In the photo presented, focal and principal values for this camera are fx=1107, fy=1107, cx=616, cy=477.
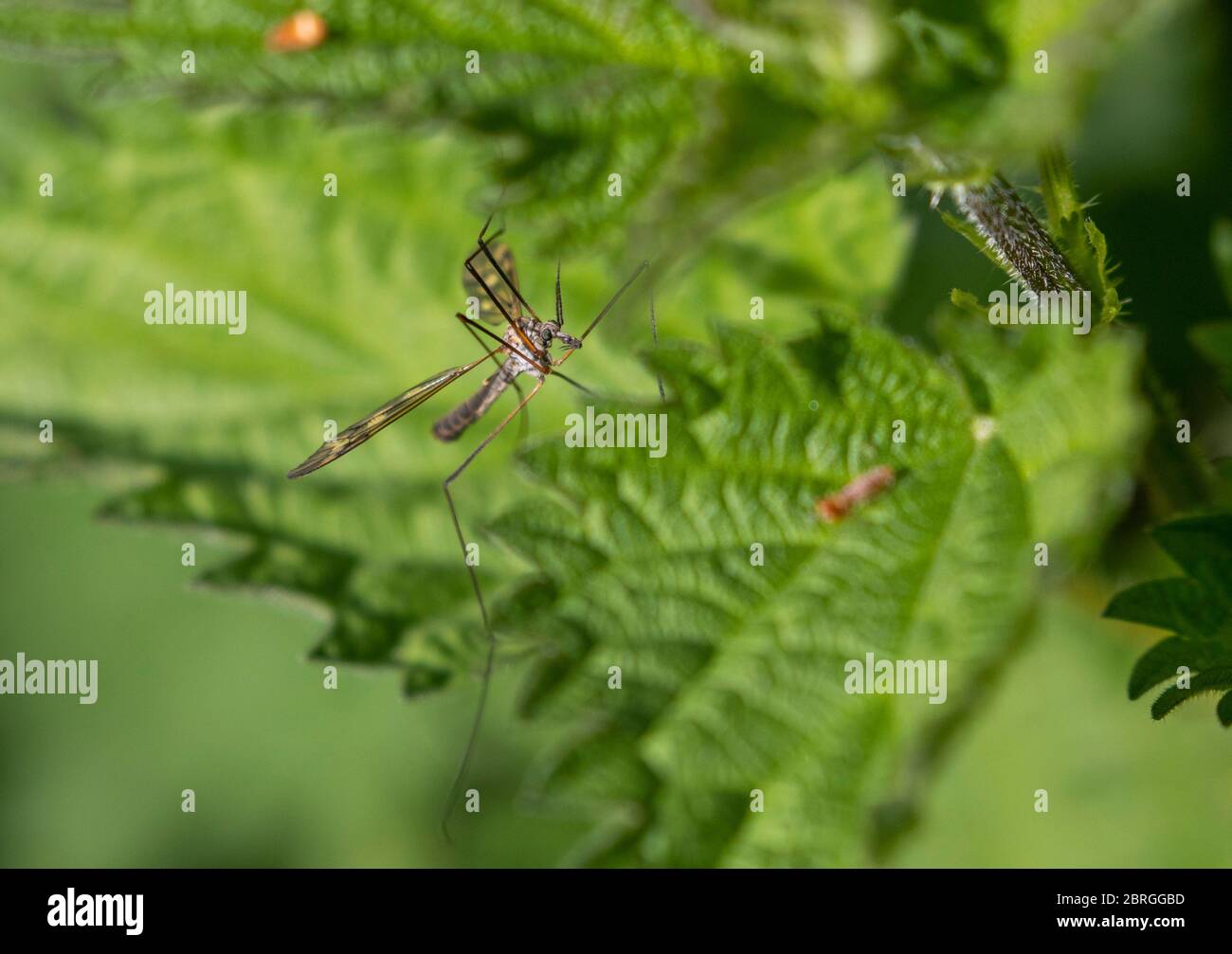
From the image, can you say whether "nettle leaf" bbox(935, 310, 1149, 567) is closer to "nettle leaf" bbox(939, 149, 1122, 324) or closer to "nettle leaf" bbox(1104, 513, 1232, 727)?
"nettle leaf" bbox(1104, 513, 1232, 727)

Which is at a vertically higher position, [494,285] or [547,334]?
[494,285]

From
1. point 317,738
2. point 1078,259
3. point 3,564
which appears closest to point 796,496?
point 1078,259

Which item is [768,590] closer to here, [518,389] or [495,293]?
[518,389]

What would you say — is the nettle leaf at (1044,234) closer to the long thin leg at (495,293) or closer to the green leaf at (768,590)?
the green leaf at (768,590)

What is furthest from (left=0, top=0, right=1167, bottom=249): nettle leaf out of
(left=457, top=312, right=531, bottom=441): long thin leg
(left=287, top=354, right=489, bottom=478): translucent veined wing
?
(left=287, top=354, right=489, bottom=478): translucent veined wing

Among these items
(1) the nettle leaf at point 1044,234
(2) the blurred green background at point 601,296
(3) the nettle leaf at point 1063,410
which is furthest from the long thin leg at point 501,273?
(1) the nettle leaf at point 1044,234

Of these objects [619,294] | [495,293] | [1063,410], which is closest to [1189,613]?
[1063,410]
